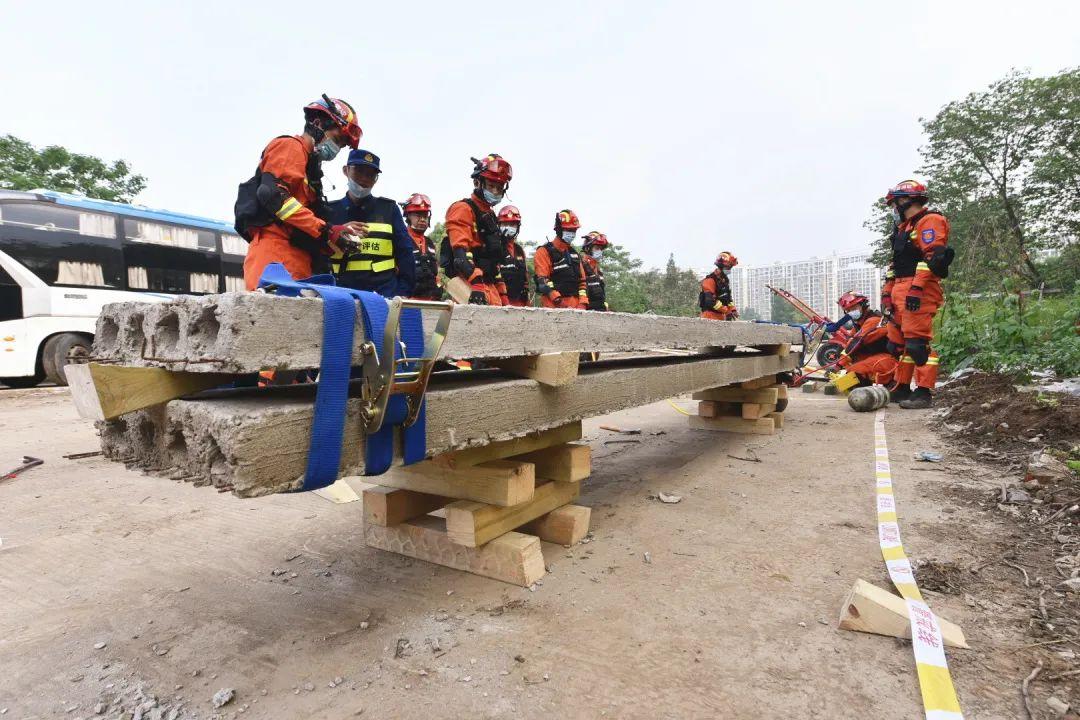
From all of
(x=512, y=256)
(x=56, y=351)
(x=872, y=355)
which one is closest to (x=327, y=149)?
(x=512, y=256)

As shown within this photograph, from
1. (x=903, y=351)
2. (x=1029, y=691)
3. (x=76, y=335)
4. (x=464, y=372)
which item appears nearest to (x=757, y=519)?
(x=1029, y=691)

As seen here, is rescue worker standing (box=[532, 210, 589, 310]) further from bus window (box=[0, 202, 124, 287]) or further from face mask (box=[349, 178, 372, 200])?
bus window (box=[0, 202, 124, 287])

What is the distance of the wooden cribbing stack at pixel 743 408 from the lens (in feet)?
17.5

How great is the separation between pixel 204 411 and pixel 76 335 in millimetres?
11895

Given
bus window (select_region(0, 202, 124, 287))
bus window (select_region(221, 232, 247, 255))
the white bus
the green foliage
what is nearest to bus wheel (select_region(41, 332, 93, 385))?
the white bus

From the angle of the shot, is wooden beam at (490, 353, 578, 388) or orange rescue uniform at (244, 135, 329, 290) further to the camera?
orange rescue uniform at (244, 135, 329, 290)

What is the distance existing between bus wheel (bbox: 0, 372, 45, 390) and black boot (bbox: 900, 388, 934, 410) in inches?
546

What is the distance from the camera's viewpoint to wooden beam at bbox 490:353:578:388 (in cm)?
204

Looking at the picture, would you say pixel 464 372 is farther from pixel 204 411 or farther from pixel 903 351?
pixel 903 351

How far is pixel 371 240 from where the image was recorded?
3498 mm

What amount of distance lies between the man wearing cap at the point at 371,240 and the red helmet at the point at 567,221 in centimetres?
531

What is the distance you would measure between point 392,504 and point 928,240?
6.80 meters

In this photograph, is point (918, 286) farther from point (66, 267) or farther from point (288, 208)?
point (66, 267)

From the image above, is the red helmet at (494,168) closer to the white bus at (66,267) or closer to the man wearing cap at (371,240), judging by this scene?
the man wearing cap at (371,240)
